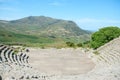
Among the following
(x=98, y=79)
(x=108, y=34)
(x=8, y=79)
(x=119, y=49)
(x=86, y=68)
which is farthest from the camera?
(x=108, y=34)

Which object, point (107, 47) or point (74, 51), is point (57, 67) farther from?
point (74, 51)

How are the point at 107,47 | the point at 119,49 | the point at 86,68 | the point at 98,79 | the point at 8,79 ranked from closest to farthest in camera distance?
the point at 8,79 → the point at 98,79 → the point at 86,68 → the point at 119,49 → the point at 107,47

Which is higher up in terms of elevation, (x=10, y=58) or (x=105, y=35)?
(x=105, y=35)

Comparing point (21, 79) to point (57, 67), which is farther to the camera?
point (57, 67)

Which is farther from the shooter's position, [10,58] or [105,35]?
[105,35]

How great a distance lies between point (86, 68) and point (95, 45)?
18.8m

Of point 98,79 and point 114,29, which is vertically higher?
point 114,29

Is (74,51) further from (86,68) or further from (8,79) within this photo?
(8,79)

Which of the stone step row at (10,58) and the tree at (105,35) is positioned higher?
the tree at (105,35)

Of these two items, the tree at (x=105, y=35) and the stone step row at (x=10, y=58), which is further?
the tree at (x=105, y=35)

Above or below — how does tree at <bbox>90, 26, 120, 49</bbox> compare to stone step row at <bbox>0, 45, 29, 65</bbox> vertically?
above

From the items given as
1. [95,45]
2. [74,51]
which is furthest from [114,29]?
[74,51]

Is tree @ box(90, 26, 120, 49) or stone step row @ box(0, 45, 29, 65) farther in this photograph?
tree @ box(90, 26, 120, 49)

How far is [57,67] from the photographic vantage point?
3362 centimetres
